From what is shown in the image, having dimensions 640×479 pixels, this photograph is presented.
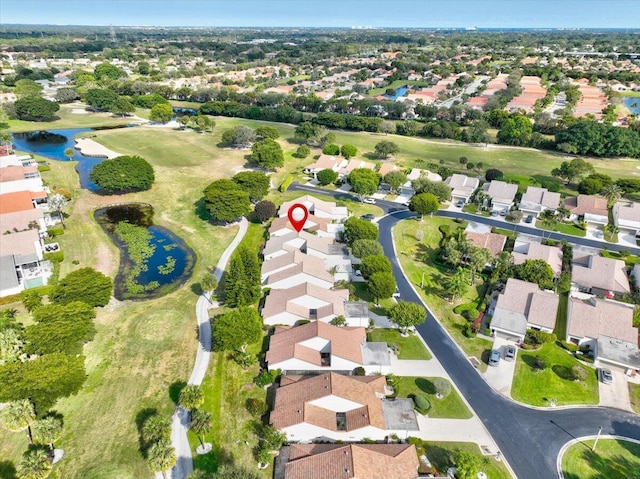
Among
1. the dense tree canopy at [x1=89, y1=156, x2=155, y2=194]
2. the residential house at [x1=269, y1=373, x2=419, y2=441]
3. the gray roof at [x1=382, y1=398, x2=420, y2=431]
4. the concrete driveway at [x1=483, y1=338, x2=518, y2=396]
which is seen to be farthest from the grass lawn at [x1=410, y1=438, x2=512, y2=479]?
the dense tree canopy at [x1=89, y1=156, x2=155, y2=194]

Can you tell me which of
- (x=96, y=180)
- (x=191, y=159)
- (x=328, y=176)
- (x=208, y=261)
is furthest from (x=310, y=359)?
(x=191, y=159)

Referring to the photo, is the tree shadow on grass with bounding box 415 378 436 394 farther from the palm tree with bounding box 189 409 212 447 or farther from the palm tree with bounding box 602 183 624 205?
the palm tree with bounding box 602 183 624 205

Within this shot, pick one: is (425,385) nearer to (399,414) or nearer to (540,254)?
(399,414)

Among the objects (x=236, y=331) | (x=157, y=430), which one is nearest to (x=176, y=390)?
(x=236, y=331)

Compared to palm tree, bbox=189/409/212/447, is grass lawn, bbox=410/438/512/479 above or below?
below

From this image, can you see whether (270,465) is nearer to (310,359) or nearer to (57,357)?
(310,359)

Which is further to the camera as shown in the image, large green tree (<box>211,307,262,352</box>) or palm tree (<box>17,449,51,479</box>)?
large green tree (<box>211,307,262,352</box>)

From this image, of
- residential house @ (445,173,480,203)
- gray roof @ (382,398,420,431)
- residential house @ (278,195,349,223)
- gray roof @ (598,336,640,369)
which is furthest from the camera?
residential house @ (445,173,480,203)

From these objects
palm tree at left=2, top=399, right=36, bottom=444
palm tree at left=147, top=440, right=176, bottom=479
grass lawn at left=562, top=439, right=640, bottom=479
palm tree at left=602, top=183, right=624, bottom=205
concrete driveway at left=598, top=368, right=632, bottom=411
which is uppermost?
palm tree at left=602, top=183, right=624, bottom=205
